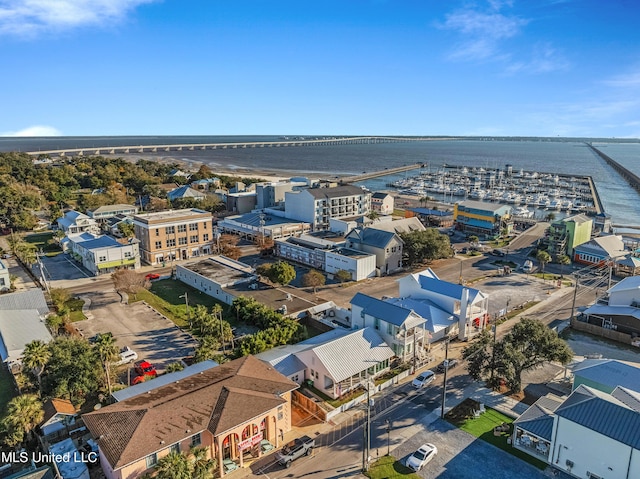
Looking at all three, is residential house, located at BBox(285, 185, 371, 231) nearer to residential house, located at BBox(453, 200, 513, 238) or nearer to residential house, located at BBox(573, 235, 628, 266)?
residential house, located at BBox(453, 200, 513, 238)

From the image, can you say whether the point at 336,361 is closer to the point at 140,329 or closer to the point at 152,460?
the point at 152,460

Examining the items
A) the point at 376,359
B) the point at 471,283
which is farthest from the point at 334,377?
the point at 471,283

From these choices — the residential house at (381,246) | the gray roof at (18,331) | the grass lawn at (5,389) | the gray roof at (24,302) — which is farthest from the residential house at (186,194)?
the grass lawn at (5,389)

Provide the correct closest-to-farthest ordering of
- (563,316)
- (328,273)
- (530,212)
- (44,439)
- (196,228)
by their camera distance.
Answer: (44,439) < (563,316) < (328,273) < (196,228) < (530,212)

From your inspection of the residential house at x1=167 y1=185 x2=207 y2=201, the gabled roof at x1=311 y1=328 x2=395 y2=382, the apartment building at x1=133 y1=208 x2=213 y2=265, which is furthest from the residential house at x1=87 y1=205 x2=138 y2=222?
the gabled roof at x1=311 y1=328 x2=395 y2=382

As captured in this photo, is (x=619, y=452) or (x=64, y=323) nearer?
(x=619, y=452)

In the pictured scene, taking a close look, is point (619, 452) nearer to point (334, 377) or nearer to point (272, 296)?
point (334, 377)
